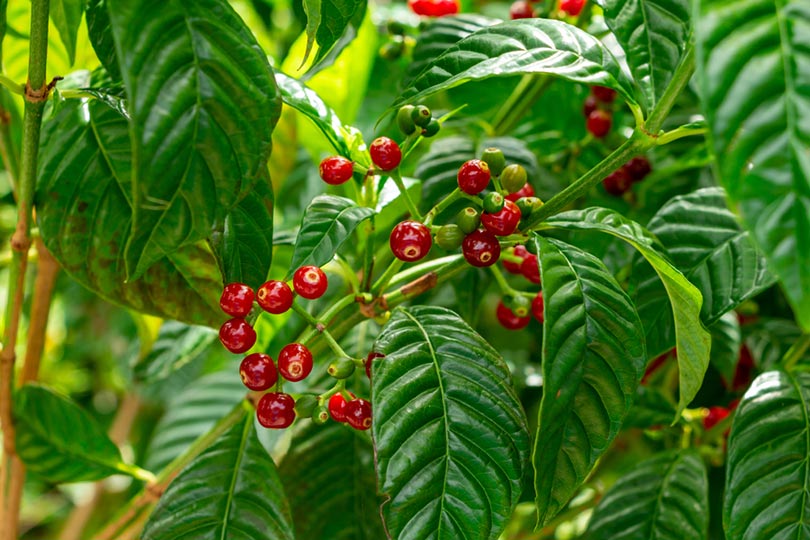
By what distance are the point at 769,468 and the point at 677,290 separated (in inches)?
8.0

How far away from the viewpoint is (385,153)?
63 cm

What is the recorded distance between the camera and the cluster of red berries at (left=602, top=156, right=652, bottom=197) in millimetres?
977

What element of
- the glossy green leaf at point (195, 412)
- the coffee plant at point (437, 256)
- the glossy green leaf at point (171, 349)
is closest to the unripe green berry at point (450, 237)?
the coffee plant at point (437, 256)

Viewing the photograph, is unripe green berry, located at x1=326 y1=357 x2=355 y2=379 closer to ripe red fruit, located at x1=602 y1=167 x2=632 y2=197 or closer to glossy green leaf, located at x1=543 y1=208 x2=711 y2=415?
glossy green leaf, located at x1=543 y1=208 x2=711 y2=415

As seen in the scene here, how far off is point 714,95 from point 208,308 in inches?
20.0

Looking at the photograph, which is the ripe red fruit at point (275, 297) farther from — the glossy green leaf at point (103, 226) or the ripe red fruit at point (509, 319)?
the ripe red fruit at point (509, 319)

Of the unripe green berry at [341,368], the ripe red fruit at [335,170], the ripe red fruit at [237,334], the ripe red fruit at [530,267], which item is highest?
the ripe red fruit at [335,170]

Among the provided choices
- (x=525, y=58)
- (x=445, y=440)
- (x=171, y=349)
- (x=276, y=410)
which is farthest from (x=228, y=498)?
(x=525, y=58)

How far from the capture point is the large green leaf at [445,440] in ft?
1.77

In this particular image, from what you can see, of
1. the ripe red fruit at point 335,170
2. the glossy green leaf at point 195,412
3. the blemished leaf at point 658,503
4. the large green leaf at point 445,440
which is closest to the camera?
the large green leaf at point 445,440

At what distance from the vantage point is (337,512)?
0.83 meters

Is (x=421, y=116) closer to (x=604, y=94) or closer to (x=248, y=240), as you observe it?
(x=248, y=240)

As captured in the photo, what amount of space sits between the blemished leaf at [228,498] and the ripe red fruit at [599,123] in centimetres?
56

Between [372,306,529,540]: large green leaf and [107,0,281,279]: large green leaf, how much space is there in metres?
0.18
